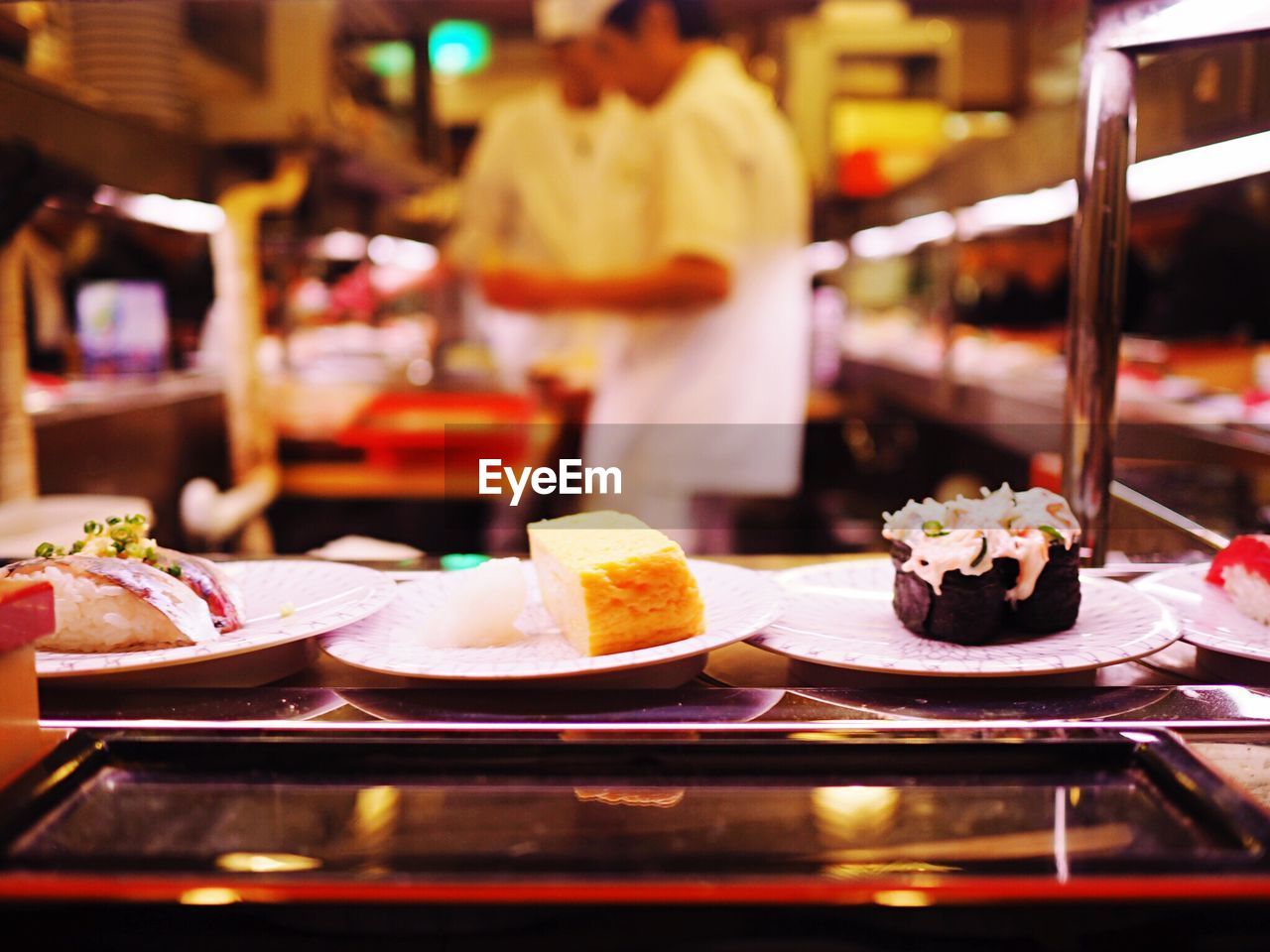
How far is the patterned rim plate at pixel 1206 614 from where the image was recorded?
3.04ft

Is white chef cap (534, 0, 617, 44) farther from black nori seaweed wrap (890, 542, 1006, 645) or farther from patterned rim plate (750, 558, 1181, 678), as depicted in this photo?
black nori seaweed wrap (890, 542, 1006, 645)

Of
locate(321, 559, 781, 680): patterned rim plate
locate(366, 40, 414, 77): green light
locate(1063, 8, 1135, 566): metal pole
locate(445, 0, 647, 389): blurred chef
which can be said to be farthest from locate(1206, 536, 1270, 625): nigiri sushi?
locate(366, 40, 414, 77): green light

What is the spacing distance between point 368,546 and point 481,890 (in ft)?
2.84

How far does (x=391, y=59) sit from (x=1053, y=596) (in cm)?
708

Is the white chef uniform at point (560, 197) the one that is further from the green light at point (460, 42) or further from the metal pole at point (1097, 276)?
the green light at point (460, 42)

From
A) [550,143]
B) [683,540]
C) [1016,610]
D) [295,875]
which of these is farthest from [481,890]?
[550,143]

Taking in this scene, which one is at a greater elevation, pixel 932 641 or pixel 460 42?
pixel 460 42

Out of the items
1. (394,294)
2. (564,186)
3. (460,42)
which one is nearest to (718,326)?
(564,186)

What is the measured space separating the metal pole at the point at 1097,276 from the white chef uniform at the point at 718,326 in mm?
1686

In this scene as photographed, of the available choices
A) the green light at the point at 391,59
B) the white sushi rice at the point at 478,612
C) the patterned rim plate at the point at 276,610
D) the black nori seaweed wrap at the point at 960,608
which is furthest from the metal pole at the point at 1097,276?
the green light at the point at 391,59

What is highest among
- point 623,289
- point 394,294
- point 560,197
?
point 560,197

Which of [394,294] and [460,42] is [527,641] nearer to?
[394,294]

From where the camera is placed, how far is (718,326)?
Answer: 10.3ft

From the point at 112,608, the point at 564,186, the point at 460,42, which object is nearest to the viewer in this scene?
the point at 112,608
